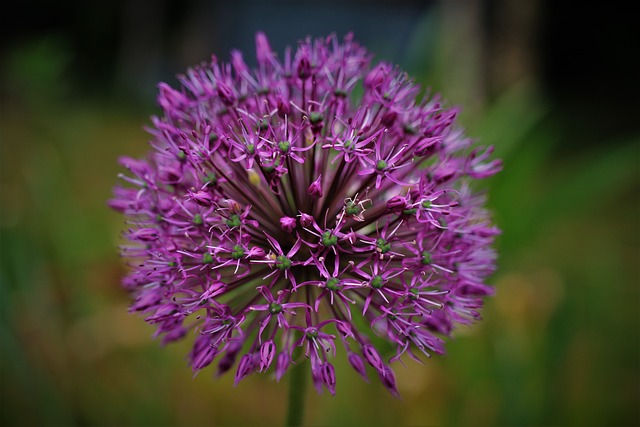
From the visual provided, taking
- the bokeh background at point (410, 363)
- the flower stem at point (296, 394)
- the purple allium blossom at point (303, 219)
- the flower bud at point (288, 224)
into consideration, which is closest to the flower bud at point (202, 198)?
the purple allium blossom at point (303, 219)

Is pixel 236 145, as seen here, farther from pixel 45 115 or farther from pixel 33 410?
pixel 45 115

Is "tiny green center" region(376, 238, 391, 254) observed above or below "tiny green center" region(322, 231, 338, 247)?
below

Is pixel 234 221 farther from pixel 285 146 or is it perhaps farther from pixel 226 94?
pixel 226 94

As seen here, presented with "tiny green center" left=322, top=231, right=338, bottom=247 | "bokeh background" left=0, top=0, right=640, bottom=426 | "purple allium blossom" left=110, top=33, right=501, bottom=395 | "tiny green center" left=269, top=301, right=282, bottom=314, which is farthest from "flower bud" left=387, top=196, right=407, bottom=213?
"bokeh background" left=0, top=0, right=640, bottom=426

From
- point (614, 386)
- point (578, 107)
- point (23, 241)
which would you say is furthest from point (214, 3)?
point (614, 386)

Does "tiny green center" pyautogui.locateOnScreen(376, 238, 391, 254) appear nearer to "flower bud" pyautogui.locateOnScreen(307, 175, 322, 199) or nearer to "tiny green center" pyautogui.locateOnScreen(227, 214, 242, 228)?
"flower bud" pyautogui.locateOnScreen(307, 175, 322, 199)

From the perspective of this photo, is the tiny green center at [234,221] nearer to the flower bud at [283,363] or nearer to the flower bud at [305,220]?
the flower bud at [305,220]

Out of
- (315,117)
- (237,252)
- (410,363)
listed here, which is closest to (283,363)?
(237,252)
